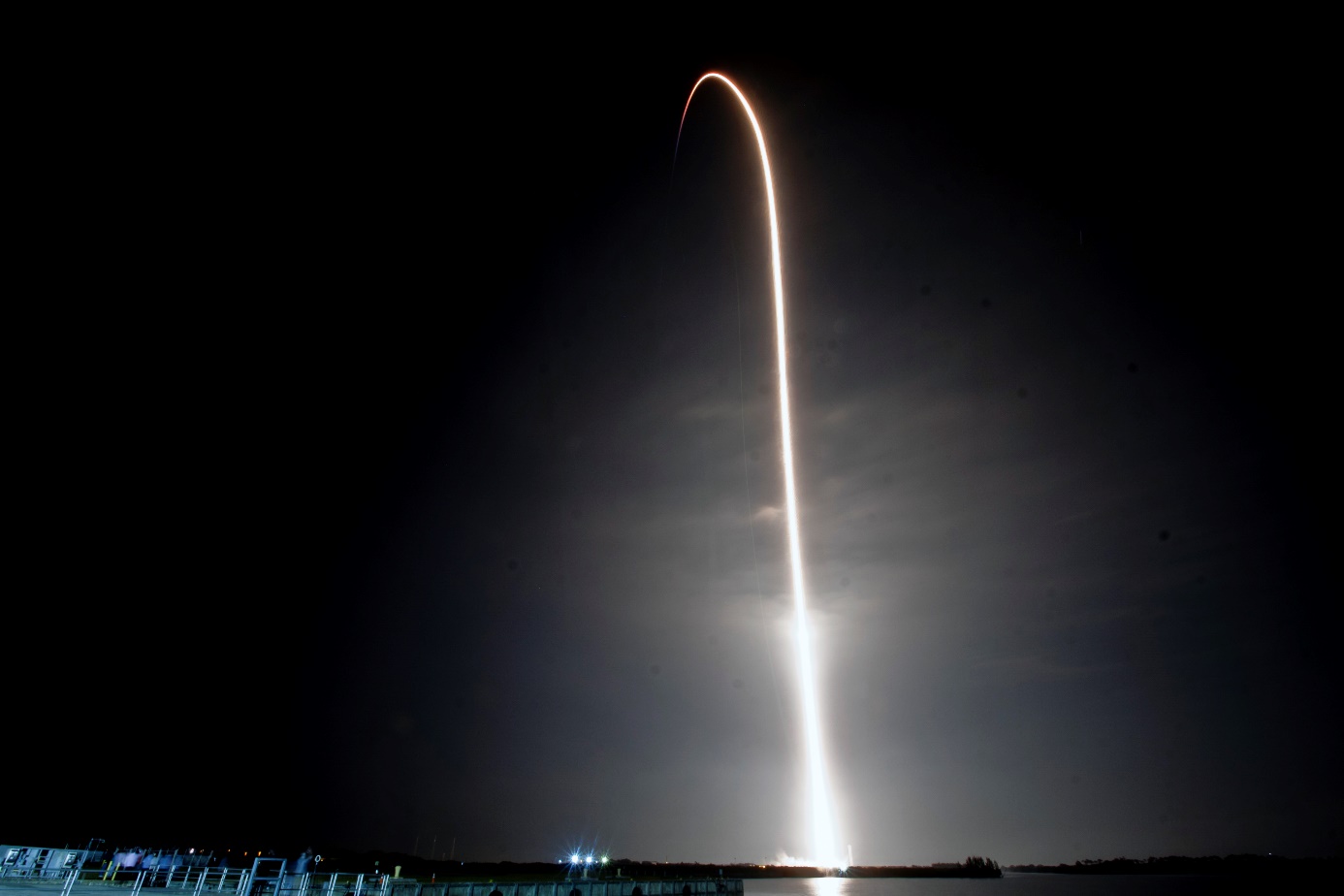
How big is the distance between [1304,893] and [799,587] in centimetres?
15896

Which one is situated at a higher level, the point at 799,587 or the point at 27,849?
the point at 799,587

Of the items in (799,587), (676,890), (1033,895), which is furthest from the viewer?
(1033,895)

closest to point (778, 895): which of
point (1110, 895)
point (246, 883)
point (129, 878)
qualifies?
point (1110, 895)

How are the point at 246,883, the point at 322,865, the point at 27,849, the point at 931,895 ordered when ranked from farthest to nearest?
the point at 931,895
the point at 322,865
the point at 27,849
the point at 246,883

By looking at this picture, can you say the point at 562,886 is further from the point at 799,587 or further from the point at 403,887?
the point at 799,587

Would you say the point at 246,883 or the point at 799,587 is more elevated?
the point at 799,587

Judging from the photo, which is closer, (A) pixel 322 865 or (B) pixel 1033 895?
(A) pixel 322 865

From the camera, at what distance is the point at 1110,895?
159 meters

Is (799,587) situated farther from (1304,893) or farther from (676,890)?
(1304,893)

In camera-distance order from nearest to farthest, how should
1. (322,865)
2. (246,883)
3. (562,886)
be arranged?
(246,883) → (562,886) → (322,865)

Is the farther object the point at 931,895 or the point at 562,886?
the point at 931,895

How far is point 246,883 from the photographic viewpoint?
69.3 feet

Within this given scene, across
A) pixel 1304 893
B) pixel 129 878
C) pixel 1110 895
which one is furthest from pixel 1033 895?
pixel 129 878

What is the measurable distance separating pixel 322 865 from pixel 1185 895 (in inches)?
5919
